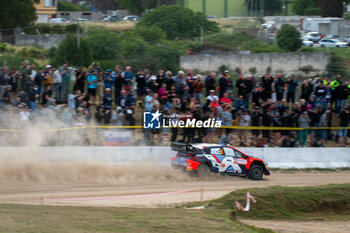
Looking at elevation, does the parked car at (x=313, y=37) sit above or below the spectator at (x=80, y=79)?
above

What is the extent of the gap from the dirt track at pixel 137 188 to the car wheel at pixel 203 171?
0.66ft

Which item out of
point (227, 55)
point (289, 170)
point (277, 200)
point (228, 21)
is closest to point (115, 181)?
point (277, 200)

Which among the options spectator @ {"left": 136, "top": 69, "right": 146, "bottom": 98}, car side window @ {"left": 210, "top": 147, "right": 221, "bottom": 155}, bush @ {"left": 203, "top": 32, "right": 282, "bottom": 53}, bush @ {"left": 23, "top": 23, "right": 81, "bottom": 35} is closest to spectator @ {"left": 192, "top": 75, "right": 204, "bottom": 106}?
spectator @ {"left": 136, "top": 69, "right": 146, "bottom": 98}

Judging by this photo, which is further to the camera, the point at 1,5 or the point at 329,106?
the point at 1,5

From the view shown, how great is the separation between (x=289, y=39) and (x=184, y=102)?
1284 inches

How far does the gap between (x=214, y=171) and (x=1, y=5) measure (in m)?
35.5

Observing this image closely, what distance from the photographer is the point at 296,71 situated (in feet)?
116

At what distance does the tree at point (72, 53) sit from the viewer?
29.1 metres

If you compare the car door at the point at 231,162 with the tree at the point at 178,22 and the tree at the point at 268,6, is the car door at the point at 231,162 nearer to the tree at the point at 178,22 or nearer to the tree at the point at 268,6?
the tree at the point at 178,22

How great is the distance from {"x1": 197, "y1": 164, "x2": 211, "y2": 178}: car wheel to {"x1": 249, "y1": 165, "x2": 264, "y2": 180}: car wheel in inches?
60.3

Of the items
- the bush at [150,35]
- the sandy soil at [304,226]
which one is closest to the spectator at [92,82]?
the sandy soil at [304,226]

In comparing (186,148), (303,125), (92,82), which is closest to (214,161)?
(186,148)

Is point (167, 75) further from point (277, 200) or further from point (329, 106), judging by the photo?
point (277, 200)

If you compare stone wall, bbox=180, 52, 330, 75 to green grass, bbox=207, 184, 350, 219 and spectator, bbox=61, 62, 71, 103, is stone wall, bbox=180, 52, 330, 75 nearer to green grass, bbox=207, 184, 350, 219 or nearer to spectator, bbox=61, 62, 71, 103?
spectator, bbox=61, 62, 71, 103
